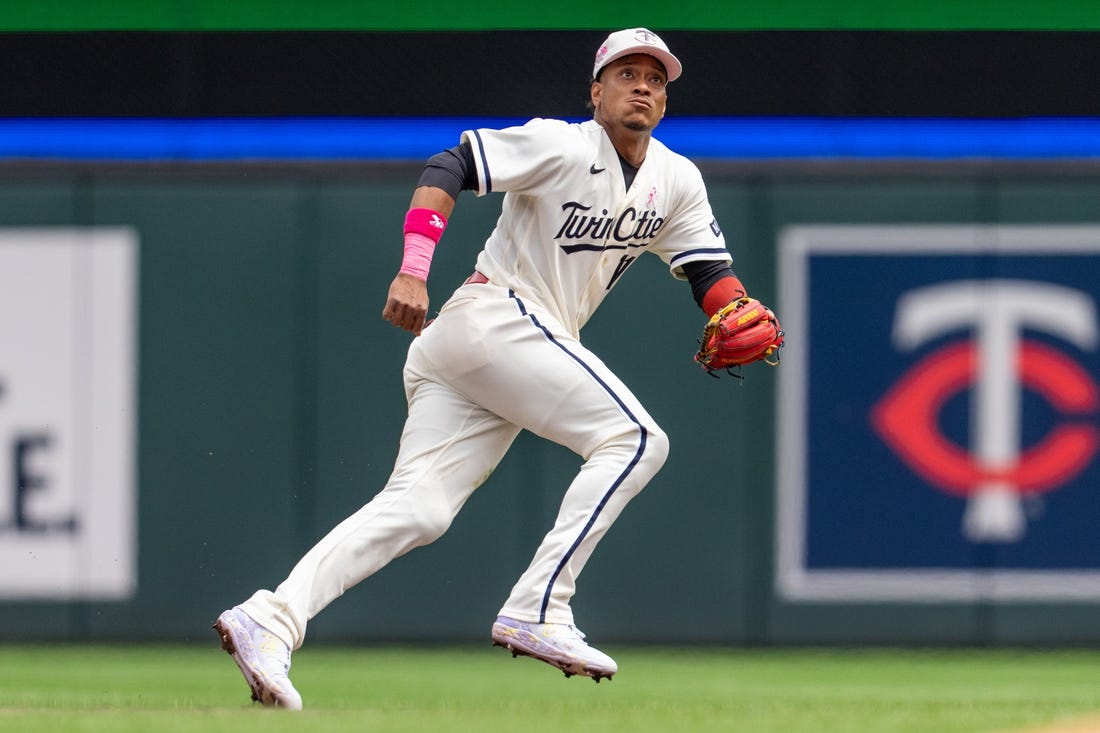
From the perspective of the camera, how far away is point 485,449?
4.86 meters

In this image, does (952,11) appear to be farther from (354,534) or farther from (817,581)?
(354,534)

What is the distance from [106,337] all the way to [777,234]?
8.82 ft

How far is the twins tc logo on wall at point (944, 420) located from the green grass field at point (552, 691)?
35cm

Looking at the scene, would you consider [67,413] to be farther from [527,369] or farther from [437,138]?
[527,369]

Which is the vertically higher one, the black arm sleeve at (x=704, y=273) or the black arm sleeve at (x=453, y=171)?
the black arm sleeve at (x=453, y=171)

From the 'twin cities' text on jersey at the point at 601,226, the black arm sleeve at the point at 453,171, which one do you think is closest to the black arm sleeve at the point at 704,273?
the 'twin cities' text on jersey at the point at 601,226

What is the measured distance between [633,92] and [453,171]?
54 centimetres

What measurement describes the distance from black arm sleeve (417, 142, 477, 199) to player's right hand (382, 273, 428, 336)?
0.96ft

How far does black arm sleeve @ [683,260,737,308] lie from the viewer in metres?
5.17

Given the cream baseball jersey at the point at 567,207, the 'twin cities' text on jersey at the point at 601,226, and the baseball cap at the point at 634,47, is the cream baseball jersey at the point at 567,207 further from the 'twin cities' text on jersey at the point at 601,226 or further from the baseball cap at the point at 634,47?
the baseball cap at the point at 634,47

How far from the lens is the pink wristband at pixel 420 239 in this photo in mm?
4480

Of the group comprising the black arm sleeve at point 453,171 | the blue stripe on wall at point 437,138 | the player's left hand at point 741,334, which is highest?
the blue stripe on wall at point 437,138

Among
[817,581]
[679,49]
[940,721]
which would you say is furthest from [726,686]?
[679,49]

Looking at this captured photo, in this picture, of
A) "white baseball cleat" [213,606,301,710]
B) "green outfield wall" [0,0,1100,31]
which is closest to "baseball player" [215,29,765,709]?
"white baseball cleat" [213,606,301,710]
